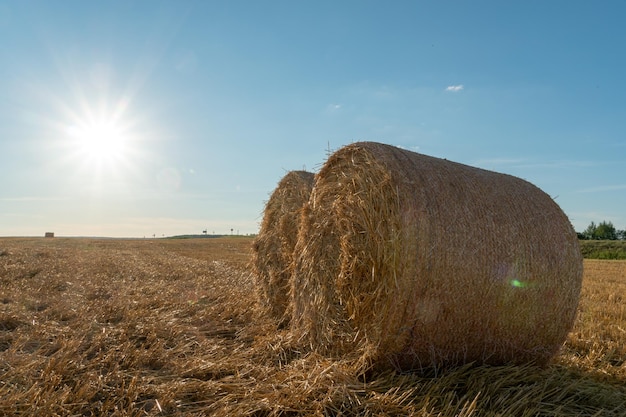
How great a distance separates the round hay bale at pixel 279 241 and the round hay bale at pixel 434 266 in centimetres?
129

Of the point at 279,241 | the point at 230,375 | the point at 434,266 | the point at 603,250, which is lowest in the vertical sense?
the point at 230,375

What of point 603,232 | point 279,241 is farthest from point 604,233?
point 279,241

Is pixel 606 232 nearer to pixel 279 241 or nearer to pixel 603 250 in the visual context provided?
pixel 603 250

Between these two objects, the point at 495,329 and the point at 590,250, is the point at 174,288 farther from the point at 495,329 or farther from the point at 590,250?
the point at 590,250

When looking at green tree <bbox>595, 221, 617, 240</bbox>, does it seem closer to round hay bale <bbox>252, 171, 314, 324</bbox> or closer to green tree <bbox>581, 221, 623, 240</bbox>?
green tree <bbox>581, 221, 623, 240</bbox>

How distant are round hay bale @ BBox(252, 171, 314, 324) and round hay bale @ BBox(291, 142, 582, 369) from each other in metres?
1.29

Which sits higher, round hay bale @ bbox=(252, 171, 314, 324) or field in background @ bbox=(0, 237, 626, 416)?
round hay bale @ bbox=(252, 171, 314, 324)

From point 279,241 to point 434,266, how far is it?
3.01 metres

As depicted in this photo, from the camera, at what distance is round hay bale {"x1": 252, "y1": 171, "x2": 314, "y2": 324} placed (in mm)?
6062

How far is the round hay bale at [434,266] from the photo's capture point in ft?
12.5

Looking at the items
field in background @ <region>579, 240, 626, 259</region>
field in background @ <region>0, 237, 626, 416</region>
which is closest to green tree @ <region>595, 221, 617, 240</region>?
field in background @ <region>579, 240, 626, 259</region>

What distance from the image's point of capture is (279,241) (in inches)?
253

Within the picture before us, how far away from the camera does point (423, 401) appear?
3.31 m

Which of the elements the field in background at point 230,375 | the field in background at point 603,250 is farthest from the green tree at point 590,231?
Result: the field in background at point 230,375
